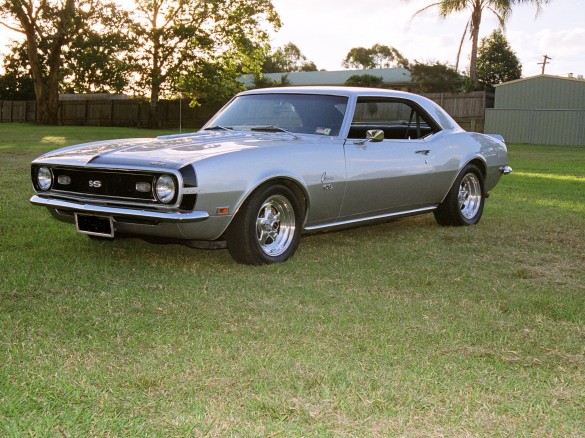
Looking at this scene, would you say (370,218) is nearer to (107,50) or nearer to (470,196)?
(470,196)

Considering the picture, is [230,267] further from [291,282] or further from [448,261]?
[448,261]

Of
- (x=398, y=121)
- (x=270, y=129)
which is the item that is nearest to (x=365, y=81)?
(x=398, y=121)

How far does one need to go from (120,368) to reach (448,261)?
3.37 meters

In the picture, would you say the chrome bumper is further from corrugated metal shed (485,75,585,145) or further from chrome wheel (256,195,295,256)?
corrugated metal shed (485,75,585,145)

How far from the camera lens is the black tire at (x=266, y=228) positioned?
221 inches

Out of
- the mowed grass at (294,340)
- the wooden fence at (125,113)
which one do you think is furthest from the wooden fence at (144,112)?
the mowed grass at (294,340)

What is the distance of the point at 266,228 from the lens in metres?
5.90

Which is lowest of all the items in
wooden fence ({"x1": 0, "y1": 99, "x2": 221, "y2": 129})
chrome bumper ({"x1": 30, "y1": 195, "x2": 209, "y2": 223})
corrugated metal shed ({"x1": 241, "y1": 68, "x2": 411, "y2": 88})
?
chrome bumper ({"x1": 30, "y1": 195, "x2": 209, "y2": 223})

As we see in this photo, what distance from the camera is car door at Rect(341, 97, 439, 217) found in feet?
21.2

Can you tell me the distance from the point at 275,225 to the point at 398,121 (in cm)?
238

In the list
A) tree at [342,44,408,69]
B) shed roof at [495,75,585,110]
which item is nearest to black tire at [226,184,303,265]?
shed roof at [495,75,585,110]

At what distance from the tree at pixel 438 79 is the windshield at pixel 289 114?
35.3m

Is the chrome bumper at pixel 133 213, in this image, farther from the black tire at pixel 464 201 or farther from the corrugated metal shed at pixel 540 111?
the corrugated metal shed at pixel 540 111

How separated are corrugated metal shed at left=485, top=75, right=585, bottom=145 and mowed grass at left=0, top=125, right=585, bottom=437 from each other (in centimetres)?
2805
